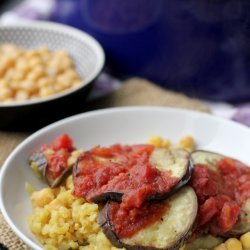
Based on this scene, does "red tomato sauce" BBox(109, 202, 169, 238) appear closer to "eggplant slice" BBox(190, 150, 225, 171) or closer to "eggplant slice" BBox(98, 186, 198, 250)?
"eggplant slice" BBox(98, 186, 198, 250)

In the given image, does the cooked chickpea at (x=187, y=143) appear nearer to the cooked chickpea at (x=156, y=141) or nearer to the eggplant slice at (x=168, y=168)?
the cooked chickpea at (x=156, y=141)

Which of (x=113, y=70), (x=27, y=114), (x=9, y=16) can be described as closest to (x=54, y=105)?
(x=27, y=114)

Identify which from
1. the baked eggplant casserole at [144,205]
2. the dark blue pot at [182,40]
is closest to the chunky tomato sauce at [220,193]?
the baked eggplant casserole at [144,205]

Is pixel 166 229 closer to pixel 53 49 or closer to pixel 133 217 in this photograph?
pixel 133 217

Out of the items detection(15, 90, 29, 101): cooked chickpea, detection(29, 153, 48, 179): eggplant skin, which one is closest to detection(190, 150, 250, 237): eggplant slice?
detection(29, 153, 48, 179): eggplant skin

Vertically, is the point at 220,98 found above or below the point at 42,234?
below

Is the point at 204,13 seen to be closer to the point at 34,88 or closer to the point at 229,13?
the point at 229,13

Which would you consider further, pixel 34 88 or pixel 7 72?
pixel 7 72
